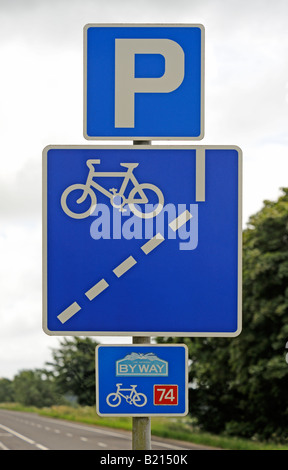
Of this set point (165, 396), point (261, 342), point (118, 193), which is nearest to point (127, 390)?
point (165, 396)

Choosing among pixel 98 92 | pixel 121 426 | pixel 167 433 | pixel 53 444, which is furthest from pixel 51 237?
pixel 121 426

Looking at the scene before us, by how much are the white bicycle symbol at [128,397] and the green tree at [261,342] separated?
76.9ft

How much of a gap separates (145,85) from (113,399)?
173 cm

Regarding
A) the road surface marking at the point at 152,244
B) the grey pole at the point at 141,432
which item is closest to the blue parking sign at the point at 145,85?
the road surface marking at the point at 152,244

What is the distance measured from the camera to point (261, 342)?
28078 millimetres

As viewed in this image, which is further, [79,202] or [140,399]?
[79,202]

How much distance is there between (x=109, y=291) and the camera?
3658 millimetres

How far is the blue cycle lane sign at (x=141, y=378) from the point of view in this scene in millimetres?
3551

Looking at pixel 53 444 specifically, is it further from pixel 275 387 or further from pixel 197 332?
pixel 197 332

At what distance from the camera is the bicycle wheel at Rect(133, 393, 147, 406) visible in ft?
11.6

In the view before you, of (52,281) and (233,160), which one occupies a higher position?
(233,160)

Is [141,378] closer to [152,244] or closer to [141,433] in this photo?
[141,433]

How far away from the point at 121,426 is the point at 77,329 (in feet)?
119

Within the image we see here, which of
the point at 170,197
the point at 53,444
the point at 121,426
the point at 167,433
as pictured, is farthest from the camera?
the point at 121,426
